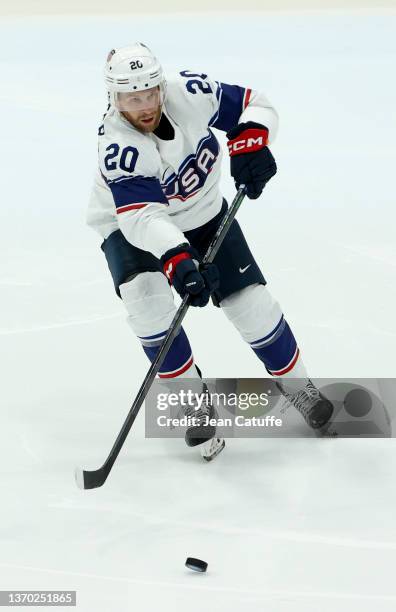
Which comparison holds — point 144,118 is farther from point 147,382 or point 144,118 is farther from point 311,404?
point 311,404

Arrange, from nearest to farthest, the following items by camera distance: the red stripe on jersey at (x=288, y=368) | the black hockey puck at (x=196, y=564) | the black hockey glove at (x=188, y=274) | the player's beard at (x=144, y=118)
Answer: the black hockey puck at (x=196, y=564) → the black hockey glove at (x=188, y=274) → the player's beard at (x=144, y=118) → the red stripe on jersey at (x=288, y=368)

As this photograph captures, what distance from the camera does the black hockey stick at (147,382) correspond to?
8.45 ft

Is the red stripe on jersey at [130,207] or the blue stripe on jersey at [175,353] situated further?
the blue stripe on jersey at [175,353]

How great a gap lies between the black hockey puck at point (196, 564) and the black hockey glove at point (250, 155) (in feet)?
3.61

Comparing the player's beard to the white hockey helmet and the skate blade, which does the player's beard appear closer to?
the white hockey helmet

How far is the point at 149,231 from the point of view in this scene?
8.48 feet

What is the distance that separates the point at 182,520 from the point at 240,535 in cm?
16

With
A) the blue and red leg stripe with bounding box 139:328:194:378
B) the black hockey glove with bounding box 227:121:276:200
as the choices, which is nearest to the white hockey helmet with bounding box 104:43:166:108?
the black hockey glove with bounding box 227:121:276:200

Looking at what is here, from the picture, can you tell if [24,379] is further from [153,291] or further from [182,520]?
[182,520]

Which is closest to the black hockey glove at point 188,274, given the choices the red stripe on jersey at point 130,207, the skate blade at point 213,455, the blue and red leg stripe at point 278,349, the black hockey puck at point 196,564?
the red stripe on jersey at point 130,207

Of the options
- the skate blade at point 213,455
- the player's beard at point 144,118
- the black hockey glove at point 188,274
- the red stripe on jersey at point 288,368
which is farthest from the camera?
the red stripe on jersey at point 288,368

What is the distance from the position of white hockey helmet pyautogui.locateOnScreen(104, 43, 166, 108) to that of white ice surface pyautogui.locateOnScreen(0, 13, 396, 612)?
0.98m

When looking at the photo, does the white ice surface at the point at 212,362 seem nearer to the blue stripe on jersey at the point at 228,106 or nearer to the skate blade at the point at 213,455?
the skate blade at the point at 213,455

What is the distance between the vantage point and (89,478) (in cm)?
257
